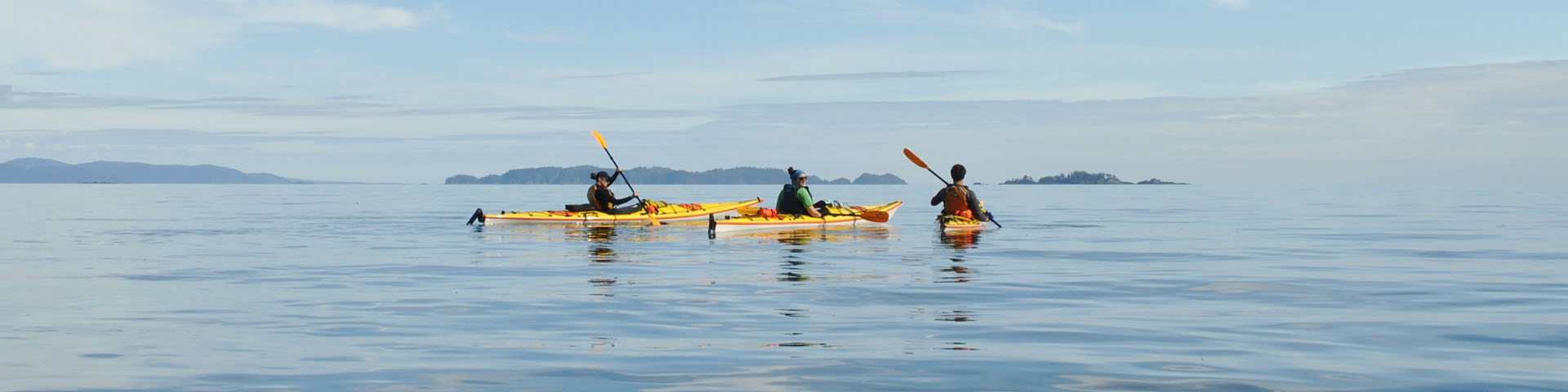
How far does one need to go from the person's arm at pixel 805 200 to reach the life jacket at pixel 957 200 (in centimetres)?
324

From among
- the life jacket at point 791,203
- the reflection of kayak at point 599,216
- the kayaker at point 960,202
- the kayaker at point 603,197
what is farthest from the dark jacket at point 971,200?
the kayaker at point 603,197

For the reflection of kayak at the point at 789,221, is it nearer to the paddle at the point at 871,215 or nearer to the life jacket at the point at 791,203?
the paddle at the point at 871,215

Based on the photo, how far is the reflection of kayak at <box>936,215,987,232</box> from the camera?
28.5 metres

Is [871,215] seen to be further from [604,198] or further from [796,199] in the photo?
[604,198]

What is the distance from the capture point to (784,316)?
12477 mm

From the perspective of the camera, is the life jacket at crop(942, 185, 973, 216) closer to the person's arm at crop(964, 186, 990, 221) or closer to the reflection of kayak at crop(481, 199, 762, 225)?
the person's arm at crop(964, 186, 990, 221)

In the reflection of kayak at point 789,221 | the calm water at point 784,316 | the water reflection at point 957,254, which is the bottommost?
the calm water at point 784,316

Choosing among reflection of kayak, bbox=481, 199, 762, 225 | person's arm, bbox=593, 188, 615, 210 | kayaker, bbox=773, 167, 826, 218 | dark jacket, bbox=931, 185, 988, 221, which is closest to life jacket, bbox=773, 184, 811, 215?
kayaker, bbox=773, 167, 826, 218

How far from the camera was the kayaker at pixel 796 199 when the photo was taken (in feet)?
98.1

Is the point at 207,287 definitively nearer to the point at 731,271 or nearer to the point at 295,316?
the point at 295,316

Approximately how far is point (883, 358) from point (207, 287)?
10.6m

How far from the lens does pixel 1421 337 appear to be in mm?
10930

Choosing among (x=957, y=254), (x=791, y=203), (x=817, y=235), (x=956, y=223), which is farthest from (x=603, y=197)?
(x=957, y=254)

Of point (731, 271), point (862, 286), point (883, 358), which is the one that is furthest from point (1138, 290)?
point (883, 358)
